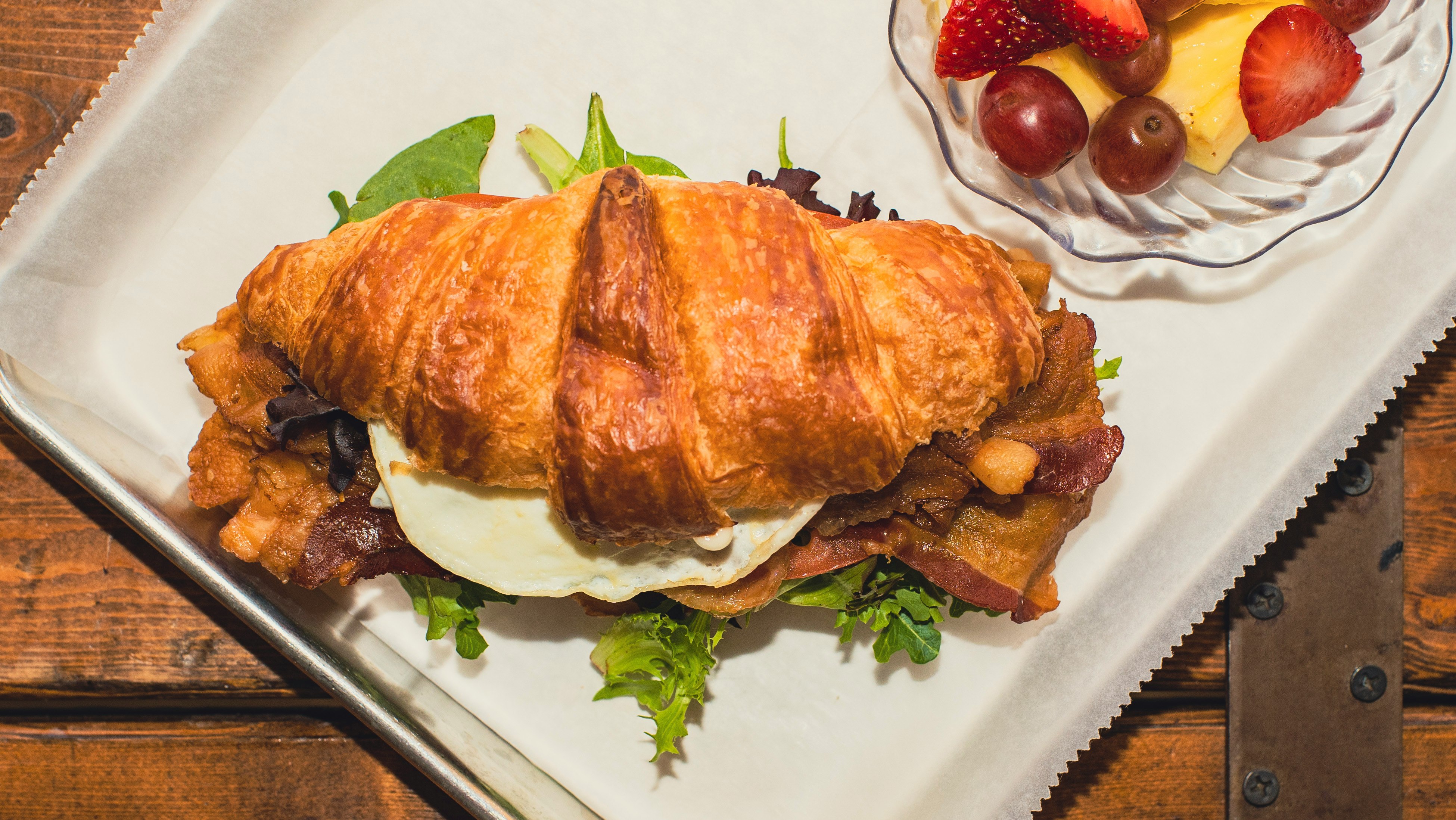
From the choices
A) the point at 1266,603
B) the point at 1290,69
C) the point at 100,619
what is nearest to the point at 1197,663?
the point at 1266,603

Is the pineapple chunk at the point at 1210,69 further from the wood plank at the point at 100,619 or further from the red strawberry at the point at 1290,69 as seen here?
the wood plank at the point at 100,619

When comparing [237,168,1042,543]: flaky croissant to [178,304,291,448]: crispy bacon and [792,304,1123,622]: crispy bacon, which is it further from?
[178,304,291,448]: crispy bacon

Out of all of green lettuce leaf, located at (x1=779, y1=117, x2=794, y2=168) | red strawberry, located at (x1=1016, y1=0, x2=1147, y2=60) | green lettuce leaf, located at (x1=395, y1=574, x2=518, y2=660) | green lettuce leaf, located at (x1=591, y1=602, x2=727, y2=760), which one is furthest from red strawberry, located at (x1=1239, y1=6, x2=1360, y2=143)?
green lettuce leaf, located at (x1=395, y1=574, x2=518, y2=660)

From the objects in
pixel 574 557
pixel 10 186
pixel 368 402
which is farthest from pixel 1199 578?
pixel 10 186

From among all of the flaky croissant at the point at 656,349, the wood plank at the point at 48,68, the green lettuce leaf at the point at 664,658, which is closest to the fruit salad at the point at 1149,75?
the flaky croissant at the point at 656,349

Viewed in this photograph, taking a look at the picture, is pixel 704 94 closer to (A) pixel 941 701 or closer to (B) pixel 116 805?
(A) pixel 941 701

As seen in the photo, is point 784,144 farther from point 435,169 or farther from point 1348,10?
point 1348,10
